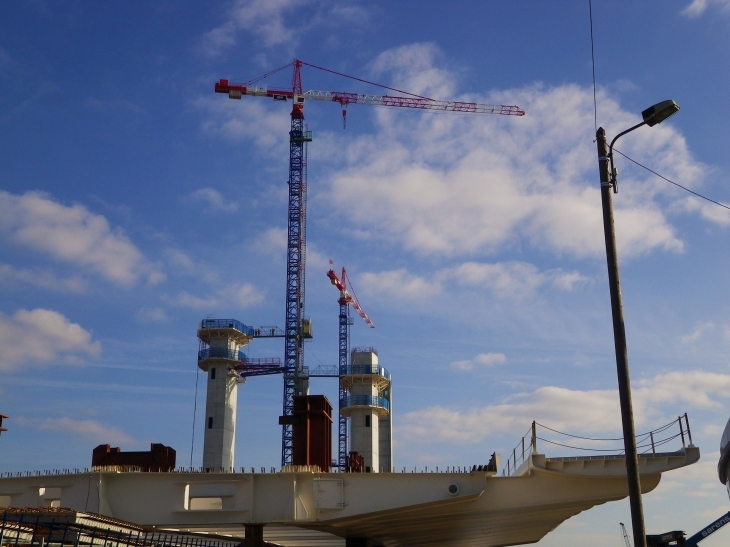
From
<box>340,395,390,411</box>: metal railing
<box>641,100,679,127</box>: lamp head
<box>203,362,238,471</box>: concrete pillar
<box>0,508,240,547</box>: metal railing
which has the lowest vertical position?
<box>0,508,240,547</box>: metal railing

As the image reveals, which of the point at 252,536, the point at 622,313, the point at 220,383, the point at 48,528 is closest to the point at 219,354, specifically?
the point at 220,383

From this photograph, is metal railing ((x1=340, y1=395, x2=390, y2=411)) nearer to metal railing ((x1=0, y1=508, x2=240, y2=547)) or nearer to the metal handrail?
the metal handrail

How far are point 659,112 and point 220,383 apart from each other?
5873 cm

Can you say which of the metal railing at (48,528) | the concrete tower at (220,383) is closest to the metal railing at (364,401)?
the concrete tower at (220,383)

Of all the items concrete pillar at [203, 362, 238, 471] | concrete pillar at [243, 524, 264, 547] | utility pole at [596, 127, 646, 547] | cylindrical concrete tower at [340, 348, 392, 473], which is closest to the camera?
utility pole at [596, 127, 646, 547]

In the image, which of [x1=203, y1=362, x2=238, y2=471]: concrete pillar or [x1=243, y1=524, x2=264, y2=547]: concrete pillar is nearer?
[x1=243, y1=524, x2=264, y2=547]: concrete pillar

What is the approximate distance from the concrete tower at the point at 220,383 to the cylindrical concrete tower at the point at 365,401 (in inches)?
599

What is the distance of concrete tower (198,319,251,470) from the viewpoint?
67.1 meters

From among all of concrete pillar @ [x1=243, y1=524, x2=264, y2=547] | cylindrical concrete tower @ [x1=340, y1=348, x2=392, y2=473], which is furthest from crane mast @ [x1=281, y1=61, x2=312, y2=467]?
concrete pillar @ [x1=243, y1=524, x2=264, y2=547]

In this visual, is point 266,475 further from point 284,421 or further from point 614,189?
point 614,189

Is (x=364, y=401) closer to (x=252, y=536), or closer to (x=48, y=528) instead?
(x=252, y=536)

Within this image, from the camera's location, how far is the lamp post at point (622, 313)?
13844mm

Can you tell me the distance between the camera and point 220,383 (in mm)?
69750

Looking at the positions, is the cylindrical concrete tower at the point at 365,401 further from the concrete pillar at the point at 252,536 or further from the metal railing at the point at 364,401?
the concrete pillar at the point at 252,536
